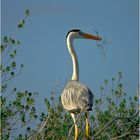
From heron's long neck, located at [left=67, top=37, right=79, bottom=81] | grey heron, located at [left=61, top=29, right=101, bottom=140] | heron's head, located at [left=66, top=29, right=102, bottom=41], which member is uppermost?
heron's head, located at [left=66, top=29, right=102, bottom=41]

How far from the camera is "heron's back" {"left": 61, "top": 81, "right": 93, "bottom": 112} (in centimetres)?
771

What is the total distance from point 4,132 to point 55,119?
973 mm

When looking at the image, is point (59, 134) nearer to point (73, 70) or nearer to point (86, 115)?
point (86, 115)

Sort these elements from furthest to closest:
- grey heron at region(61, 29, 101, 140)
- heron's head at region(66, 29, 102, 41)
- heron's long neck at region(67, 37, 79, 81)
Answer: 1. heron's head at region(66, 29, 102, 41)
2. heron's long neck at region(67, 37, 79, 81)
3. grey heron at region(61, 29, 101, 140)

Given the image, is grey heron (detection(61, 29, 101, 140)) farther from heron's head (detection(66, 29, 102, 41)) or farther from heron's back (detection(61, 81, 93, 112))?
heron's head (detection(66, 29, 102, 41))

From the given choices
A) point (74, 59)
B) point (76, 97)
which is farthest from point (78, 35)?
point (76, 97)

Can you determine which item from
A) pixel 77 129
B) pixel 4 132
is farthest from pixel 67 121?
pixel 4 132

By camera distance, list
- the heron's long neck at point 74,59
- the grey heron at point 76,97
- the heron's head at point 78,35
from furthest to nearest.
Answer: the heron's head at point 78,35
the heron's long neck at point 74,59
the grey heron at point 76,97

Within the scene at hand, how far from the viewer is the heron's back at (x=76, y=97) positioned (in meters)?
7.71

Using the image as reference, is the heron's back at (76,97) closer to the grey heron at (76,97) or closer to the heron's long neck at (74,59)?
the grey heron at (76,97)

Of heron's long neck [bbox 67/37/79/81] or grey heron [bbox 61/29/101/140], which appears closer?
grey heron [bbox 61/29/101/140]

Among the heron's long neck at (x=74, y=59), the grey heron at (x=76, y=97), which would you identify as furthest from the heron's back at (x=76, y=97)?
the heron's long neck at (x=74, y=59)

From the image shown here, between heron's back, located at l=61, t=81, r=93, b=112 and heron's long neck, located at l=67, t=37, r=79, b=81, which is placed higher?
heron's long neck, located at l=67, t=37, r=79, b=81

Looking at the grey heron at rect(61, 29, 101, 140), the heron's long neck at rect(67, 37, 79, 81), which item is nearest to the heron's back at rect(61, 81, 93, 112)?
the grey heron at rect(61, 29, 101, 140)
